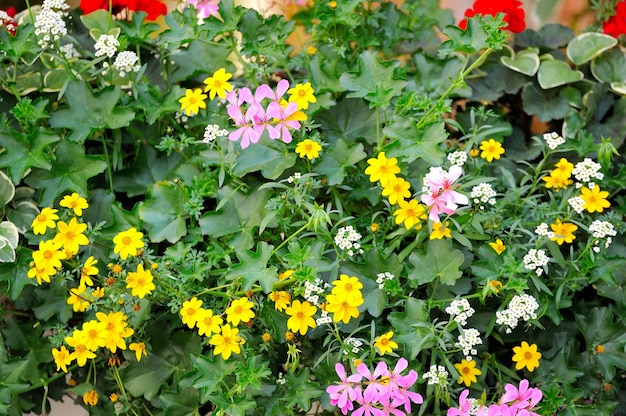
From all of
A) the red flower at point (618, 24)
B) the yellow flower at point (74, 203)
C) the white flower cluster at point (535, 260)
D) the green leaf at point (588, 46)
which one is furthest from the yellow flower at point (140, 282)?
the red flower at point (618, 24)

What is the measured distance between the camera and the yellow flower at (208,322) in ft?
3.23

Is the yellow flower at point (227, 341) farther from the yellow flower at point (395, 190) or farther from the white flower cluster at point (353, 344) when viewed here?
the yellow flower at point (395, 190)

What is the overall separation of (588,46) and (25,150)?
3.10ft

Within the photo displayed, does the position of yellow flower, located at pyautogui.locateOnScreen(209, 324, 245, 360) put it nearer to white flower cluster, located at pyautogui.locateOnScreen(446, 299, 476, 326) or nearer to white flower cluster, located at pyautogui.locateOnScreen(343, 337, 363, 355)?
white flower cluster, located at pyautogui.locateOnScreen(343, 337, 363, 355)

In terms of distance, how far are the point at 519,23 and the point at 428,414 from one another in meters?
0.67

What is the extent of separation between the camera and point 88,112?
1.21 m

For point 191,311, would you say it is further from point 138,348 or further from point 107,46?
point 107,46

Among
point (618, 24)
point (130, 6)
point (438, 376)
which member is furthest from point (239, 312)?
point (618, 24)

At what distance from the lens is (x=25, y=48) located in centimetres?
119

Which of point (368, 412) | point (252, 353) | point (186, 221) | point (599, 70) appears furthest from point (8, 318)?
point (599, 70)

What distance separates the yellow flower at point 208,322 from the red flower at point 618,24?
0.93 m

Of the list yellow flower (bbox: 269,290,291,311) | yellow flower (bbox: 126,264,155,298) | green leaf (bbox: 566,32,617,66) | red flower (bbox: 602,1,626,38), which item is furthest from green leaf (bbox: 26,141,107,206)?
red flower (bbox: 602,1,626,38)

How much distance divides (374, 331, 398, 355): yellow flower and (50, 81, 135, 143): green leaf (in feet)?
1.65

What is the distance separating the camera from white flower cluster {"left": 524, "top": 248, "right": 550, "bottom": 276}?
1014 millimetres
